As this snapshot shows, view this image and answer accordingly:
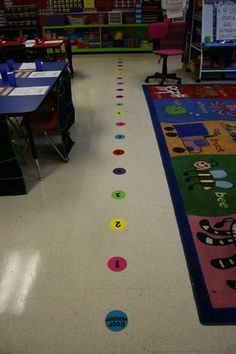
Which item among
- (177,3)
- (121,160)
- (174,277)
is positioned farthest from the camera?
(177,3)

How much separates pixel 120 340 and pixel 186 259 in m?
0.67

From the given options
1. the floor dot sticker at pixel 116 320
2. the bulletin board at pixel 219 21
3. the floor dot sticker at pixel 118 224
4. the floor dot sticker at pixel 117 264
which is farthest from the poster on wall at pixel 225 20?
the floor dot sticker at pixel 116 320

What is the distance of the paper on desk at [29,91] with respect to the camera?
8.66 feet

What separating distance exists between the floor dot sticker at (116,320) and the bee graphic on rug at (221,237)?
0.66m

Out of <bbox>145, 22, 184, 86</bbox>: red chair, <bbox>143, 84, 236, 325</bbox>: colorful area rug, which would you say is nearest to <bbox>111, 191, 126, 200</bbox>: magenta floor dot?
<bbox>143, 84, 236, 325</bbox>: colorful area rug

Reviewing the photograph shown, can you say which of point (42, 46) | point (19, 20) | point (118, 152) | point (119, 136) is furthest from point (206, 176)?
point (19, 20)

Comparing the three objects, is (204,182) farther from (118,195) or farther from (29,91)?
(29,91)

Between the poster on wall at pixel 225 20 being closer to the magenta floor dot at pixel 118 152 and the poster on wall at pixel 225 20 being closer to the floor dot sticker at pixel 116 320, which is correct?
the magenta floor dot at pixel 118 152

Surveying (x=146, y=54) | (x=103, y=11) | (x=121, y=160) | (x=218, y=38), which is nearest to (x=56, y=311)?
(x=121, y=160)

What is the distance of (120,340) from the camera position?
1440 mm

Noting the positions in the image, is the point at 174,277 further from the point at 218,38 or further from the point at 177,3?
the point at 177,3

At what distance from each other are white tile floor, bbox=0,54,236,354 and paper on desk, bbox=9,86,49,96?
72cm

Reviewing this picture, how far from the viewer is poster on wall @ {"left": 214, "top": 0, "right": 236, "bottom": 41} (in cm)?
479

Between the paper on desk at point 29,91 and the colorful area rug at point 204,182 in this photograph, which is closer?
the colorful area rug at point 204,182
